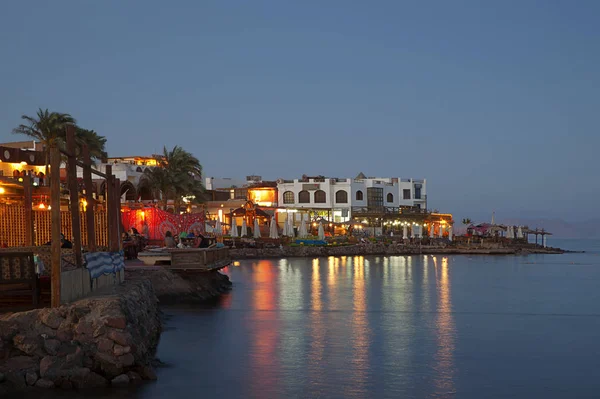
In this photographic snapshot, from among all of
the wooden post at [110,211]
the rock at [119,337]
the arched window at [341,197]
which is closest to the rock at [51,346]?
the rock at [119,337]

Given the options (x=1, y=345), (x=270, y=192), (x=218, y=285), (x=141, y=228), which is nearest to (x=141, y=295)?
(x=1, y=345)

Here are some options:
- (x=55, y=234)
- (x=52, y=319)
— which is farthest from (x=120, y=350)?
(x=55, y=234)

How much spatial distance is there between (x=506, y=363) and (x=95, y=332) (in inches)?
384

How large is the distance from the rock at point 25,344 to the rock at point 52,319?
0.43m

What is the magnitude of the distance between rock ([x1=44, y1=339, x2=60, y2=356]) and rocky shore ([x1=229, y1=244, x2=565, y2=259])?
147 ft

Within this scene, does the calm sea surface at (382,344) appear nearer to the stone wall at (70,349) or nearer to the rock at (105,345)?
the stone wall at (70,349)

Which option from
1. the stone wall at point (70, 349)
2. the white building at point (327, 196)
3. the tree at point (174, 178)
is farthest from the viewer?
the white building at point (327, 196)

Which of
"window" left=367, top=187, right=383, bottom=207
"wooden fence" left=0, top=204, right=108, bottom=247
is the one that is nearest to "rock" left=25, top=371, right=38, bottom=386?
"wooden fence" left=0, top=204, right=108, bottom=247

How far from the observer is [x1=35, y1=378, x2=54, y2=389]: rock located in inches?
496

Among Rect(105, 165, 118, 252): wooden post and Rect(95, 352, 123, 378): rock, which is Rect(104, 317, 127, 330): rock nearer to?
Rect(95, 352, 123, 378): rock

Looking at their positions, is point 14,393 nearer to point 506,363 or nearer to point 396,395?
point 396,395

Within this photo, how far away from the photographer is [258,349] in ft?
60.3

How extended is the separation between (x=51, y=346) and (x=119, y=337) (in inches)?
48.4

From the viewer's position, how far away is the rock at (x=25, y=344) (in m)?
12.9
